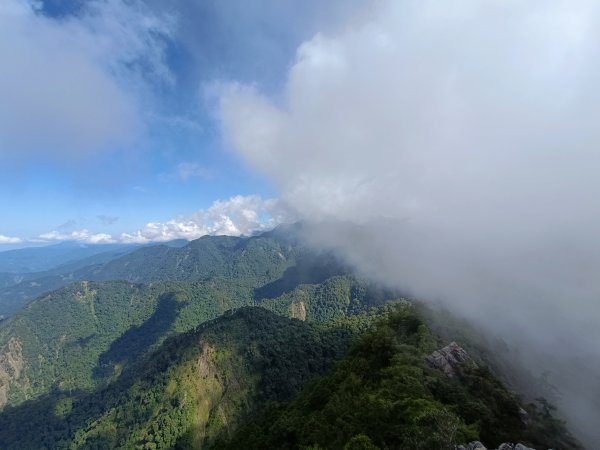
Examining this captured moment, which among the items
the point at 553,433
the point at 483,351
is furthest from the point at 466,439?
the point at 483,351

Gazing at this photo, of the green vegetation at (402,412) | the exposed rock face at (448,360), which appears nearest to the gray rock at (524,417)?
the green vegetation at (402,412)

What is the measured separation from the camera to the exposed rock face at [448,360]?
82.1 meters

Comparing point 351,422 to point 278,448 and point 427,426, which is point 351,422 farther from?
point 278,448

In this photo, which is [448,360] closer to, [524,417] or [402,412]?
[524,417]

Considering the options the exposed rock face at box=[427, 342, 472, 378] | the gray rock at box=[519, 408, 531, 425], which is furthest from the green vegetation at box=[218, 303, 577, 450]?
the exposed rock face at box=[427, 342, 472, 378]

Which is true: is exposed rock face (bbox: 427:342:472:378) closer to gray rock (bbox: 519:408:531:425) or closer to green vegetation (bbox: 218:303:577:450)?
green vegetation (bbox: 218:303:577:450)

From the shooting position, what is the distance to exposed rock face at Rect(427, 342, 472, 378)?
8206cm

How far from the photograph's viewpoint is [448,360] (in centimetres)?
8562

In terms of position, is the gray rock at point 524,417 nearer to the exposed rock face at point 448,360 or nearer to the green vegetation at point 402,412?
the green vegetation at point 402,412

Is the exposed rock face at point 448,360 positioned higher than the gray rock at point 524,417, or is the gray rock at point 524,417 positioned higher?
the exposed rock face at point 448,360

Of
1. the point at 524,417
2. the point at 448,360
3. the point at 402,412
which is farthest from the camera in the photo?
the point at 448,360

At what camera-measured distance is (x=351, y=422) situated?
5694 cm

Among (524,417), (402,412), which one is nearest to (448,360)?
(524,417)

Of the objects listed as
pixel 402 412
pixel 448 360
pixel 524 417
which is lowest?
pixel 524 417
